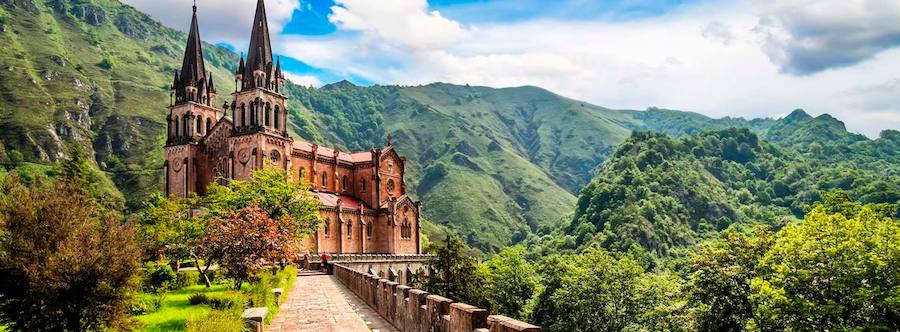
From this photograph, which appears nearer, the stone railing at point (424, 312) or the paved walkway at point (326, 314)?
the stone railing at point (424, 312)

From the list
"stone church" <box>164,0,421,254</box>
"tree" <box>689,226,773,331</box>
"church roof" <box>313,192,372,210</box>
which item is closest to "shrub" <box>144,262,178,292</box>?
"stone church" <box>164,0,421,254</box>

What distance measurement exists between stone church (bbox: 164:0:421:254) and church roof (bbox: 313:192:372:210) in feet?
0.38

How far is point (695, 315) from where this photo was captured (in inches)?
1725

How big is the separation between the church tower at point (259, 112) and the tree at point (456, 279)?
60.9 ft

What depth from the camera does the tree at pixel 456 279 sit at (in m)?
58.9

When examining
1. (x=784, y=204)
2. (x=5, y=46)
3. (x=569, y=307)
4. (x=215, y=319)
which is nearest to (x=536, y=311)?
Result: (x=569, y=307)

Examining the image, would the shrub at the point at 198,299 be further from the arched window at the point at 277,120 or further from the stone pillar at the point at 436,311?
the arched window at the point at 277,120

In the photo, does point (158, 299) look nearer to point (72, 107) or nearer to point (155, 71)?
point (72, 107)

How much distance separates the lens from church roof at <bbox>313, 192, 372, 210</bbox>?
66.1 metres

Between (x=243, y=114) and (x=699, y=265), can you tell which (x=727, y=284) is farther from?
(x=243, y=114)

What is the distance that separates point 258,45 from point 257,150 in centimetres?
1114

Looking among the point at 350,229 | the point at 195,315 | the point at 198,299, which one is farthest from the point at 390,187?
the point at 195,315

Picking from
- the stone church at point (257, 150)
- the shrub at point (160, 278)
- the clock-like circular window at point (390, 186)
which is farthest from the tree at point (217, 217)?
the clock-like circular window at point (390, 186)

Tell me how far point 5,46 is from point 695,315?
163 m
